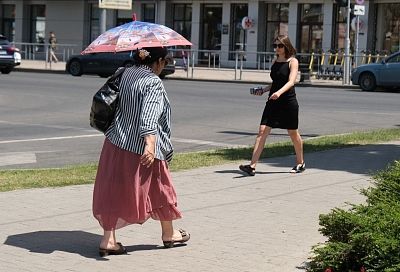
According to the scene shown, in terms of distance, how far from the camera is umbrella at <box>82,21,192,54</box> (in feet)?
22.0

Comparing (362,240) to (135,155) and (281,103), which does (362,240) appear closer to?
(135,155)

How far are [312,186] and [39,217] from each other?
3568 mm

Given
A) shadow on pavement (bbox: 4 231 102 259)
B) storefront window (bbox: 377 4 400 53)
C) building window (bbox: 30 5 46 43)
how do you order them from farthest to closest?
1. building window (bbox: 30 5 46 43)
2. storefront window (bbox: 377 4 400 53)
3. shadow on pavement (bbox: 4 231 102 259)

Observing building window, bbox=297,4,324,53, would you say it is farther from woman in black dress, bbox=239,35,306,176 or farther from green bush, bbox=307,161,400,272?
green bush, bbox=307,161,400,272

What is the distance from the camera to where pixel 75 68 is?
1529 inches

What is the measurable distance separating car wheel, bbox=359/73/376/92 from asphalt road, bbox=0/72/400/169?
2.82 metres

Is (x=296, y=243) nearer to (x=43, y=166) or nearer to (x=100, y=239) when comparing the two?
(x=100, y=239)

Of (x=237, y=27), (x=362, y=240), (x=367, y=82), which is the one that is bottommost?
(x=362, y=240)

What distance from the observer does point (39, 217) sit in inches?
315

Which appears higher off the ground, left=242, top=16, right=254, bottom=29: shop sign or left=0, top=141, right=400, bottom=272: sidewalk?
left=242, top=16, right=254, bottom=29: shop sign

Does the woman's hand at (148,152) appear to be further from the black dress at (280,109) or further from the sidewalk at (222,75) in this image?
the sidewalk at (222,75)

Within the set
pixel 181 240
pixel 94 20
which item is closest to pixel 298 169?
pixel 181 240

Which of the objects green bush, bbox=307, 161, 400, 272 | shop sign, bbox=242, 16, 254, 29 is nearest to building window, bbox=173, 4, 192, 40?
shop sign, bbox=242, 16, 254, 29

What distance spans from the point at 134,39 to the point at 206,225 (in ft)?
6.69
